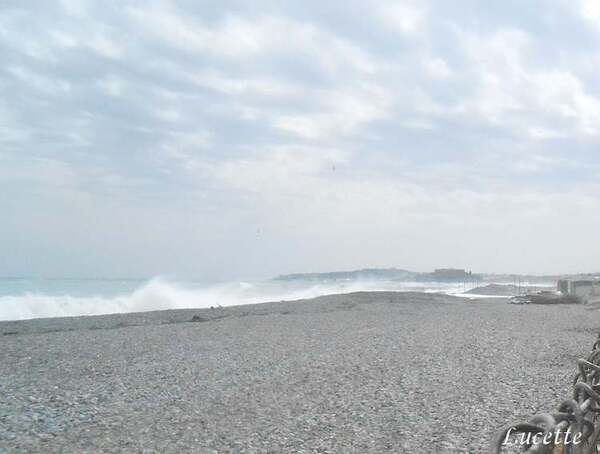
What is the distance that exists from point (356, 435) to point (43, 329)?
42.1ft

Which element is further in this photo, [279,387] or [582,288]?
[582,288]

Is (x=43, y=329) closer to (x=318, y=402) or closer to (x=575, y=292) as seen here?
(x=318, y=402)

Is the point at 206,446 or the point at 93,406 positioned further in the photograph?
the point at 93,406

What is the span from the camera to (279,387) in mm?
7617

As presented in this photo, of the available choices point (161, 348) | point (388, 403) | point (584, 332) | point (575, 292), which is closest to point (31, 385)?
point (161, 348)

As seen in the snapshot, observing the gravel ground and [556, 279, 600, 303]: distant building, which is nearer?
the gravel ground

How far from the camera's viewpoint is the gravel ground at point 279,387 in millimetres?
5402

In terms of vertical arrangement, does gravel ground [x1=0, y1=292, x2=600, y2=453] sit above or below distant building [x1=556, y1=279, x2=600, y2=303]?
above

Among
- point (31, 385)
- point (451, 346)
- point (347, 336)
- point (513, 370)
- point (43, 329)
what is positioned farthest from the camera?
point (43, 329)

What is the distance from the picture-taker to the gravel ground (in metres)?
5.40

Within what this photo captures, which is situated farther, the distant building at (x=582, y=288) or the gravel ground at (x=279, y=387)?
the distant building at (x=582, y=288)

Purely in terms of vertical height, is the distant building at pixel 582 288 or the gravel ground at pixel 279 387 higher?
the gravel ground at pixel 279 387

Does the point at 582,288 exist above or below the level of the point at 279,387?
below

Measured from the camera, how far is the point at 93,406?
265 inches
